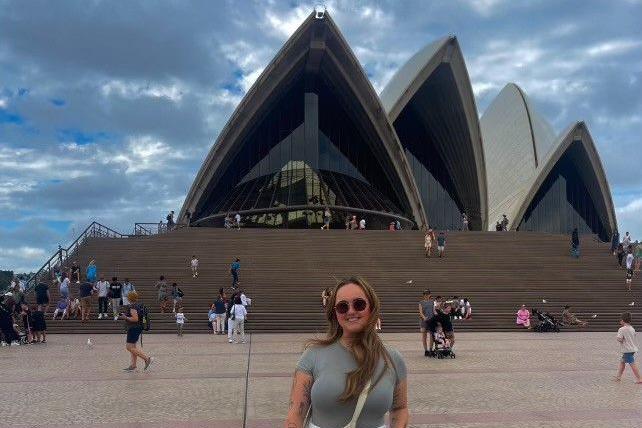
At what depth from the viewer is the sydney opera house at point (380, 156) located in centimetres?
3709

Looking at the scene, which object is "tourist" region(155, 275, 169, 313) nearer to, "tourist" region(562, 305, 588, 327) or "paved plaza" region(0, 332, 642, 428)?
"paved plaza" region(0, 332, 642, 428)

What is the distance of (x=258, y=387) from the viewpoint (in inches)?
310

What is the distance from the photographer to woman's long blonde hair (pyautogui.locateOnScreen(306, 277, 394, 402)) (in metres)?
2.37

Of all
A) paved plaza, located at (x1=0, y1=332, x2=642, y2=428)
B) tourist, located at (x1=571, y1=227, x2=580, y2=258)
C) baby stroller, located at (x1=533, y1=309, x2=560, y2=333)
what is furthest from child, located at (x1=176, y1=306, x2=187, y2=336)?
tourist, located at (x1=571, y1=227, x2=580, y2=258)

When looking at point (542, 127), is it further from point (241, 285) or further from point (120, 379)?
point (120, 379)

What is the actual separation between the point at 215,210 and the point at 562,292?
23.9 meters

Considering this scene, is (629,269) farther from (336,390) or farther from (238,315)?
(336,390)

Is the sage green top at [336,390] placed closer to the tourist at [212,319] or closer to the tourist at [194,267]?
the tourist at [212,319]

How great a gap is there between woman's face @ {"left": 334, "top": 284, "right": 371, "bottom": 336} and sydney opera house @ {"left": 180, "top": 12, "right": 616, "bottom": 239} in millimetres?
33283

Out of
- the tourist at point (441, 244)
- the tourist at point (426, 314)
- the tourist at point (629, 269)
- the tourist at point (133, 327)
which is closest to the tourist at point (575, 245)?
the tourist at point (629, 269)

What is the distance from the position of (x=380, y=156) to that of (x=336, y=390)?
3846cm

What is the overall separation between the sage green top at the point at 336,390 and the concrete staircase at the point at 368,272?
46.3 ft

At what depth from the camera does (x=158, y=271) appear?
20.7 meters

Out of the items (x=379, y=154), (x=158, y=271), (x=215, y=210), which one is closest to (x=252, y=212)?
(x=215, y=210)
